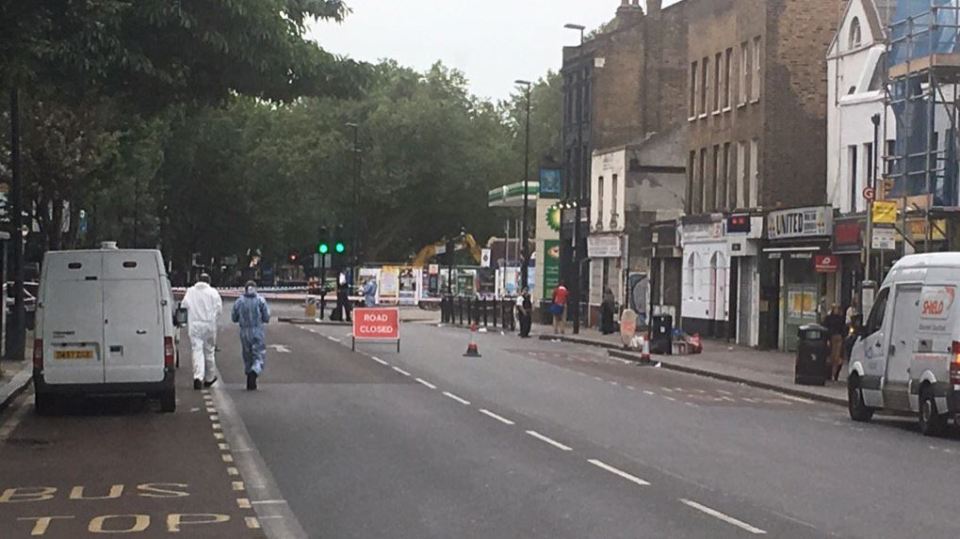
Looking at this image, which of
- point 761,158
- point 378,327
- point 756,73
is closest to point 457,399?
Result: point 378,327

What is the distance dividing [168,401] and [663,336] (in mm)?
24066

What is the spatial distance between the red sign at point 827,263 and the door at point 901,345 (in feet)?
62.3

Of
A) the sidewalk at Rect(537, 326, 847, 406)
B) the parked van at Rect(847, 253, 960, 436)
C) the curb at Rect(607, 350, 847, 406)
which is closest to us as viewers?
the parked van at Rect(847, 253, 960, 436)

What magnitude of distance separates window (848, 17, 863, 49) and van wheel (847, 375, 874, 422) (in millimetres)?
21496

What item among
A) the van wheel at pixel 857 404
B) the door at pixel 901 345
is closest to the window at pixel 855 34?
the van wheel at pixel 857 404

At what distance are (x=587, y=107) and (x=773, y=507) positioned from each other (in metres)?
60.1

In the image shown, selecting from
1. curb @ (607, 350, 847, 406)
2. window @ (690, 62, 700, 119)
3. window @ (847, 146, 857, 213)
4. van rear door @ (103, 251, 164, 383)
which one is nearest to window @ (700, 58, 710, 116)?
window @ (690, 62, 700, 119)

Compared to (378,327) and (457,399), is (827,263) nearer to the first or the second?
(378,327)

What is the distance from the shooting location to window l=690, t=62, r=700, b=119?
59531 mm

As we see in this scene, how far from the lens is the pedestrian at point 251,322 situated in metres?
27.7

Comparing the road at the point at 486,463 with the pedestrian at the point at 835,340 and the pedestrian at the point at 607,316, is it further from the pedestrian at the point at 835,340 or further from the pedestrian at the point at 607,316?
the pedestrian at the point at 607,316

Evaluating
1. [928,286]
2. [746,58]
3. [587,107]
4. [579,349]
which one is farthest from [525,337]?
[928,286]

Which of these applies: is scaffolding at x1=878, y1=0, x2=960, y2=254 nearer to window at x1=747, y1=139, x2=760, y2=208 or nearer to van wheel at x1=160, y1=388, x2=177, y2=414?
window at x1=747, y1=139, x2=760, y2=208

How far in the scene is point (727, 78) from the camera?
5631cm
